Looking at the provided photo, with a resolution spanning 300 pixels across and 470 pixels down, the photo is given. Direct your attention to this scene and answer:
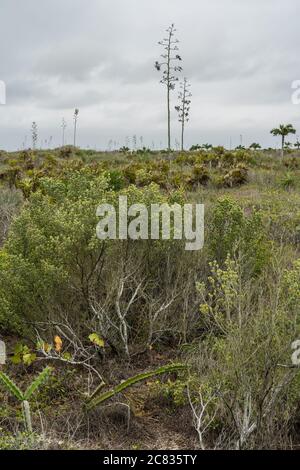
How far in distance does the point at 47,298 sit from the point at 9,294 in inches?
17.1

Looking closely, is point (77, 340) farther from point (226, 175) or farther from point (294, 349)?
point (226, 175)

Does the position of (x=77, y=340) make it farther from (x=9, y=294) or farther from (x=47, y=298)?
(x=9, y=294)

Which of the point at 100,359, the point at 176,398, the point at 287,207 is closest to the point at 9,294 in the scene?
the point at 100,359

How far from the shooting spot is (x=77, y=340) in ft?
18.1

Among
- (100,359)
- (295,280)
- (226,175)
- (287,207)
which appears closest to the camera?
(295,280)

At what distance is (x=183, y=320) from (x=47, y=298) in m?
1.45

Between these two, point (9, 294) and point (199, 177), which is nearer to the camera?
point (9, 294)

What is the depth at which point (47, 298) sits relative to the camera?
5668mm

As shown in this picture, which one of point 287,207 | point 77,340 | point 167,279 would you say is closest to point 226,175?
point 287,207
